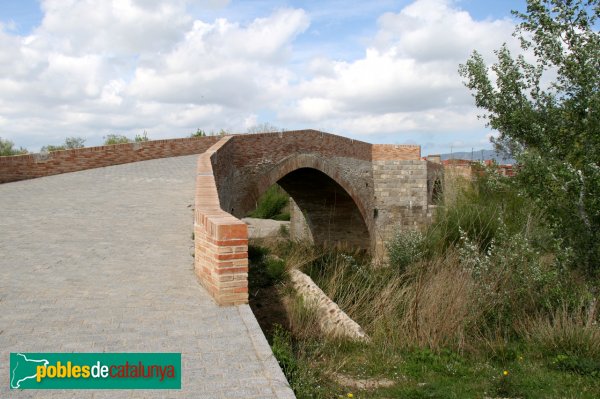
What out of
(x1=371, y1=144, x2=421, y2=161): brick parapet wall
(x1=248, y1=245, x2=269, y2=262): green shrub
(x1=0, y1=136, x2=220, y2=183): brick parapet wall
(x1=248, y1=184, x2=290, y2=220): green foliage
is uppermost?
A: (x1=371, y1=144, x2=421, y2=161): brick parapet wall

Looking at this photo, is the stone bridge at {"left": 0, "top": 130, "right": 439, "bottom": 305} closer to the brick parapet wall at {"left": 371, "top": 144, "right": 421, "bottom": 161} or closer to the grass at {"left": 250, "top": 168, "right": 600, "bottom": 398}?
the brick parapet wall at {"left": 371, "top": 144, "right": 421, "bottom": 161}

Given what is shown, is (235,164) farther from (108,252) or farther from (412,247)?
(108,252)

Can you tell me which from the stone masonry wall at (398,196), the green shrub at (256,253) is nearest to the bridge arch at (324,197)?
the stone masonry wall at (398,196)

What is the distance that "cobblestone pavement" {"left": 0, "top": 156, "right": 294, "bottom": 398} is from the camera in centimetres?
270

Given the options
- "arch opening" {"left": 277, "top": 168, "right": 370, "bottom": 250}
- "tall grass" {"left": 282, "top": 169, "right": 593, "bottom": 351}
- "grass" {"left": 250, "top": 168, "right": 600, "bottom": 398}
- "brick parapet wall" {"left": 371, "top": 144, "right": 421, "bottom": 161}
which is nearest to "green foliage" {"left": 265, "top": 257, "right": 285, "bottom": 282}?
"grass" {"left": 250, "top": 168, "right": 600, "bottom": 398}

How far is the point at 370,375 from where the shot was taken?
14.7ft

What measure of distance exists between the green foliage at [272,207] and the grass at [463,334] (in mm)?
20277

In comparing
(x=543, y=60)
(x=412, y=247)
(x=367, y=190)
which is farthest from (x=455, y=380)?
(x=367, y=190)

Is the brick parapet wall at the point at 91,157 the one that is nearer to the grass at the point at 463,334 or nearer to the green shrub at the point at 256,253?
the green shrub at the point at 256,253

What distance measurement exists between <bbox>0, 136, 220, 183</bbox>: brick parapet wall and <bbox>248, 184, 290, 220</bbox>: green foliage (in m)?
14.9

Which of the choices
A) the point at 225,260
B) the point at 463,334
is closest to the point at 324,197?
the point at 463,334

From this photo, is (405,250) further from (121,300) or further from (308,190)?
(121,300)

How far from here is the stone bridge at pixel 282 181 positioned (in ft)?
12.7

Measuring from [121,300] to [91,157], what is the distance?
27.4 ft
